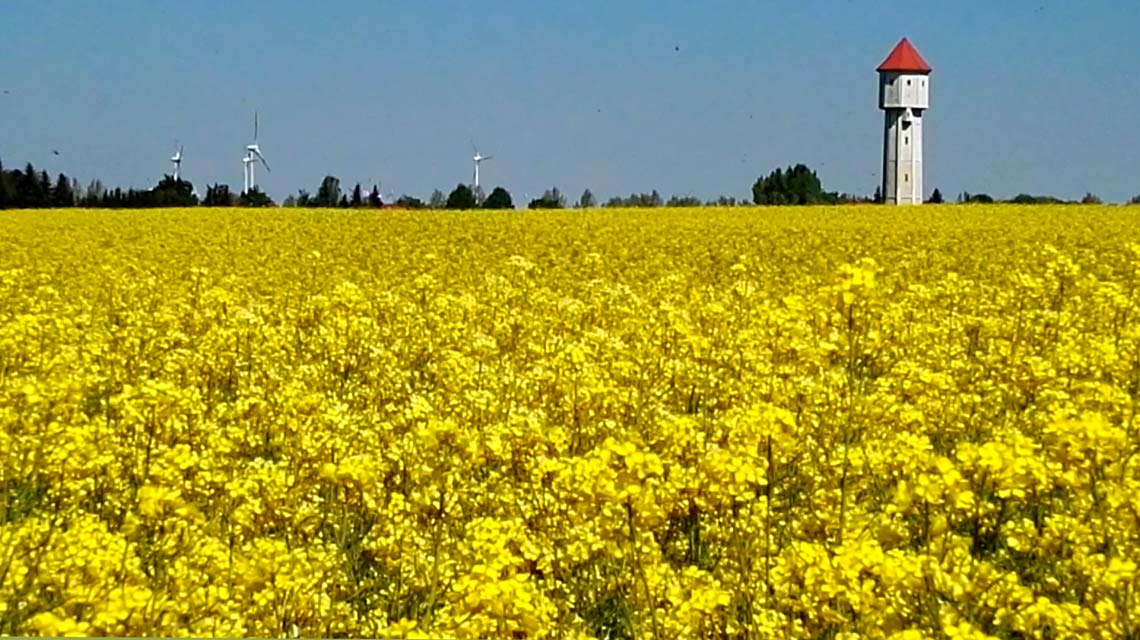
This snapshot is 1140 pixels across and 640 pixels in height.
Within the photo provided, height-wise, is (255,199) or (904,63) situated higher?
(904,63)

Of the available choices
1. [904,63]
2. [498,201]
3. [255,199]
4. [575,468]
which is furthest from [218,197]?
[575,468]

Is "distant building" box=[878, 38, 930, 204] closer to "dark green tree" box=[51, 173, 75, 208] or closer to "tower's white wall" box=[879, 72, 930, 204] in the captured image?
Answer: "tower's white wall" box=[879, 72, 930, 204]

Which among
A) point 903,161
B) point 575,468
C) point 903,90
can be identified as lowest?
point 575,468

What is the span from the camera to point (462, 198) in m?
39.2

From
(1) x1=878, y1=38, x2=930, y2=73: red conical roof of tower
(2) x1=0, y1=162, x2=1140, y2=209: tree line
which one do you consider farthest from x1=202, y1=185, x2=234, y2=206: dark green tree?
(1) x1=878, y1=38, x2=930, y2=73: red conical roof of tower

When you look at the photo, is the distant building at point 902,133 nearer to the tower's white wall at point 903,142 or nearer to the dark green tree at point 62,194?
the tower's white wall at point 903,142

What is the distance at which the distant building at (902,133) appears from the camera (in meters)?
40.5

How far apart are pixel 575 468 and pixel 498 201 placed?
3533cm

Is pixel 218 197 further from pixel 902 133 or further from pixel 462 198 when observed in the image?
pixel 902 133

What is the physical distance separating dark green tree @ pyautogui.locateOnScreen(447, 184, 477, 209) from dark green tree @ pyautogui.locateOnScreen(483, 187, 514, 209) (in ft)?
1.68

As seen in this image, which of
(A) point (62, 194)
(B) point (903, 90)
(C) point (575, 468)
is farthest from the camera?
(B) point (903, 90)

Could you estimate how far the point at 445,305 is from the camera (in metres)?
8.83

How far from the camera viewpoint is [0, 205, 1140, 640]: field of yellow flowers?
317 cm

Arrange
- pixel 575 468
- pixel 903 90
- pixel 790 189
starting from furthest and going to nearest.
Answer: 1. pixel 903 90
2. pixel 790 189
3. pixel 575 468
